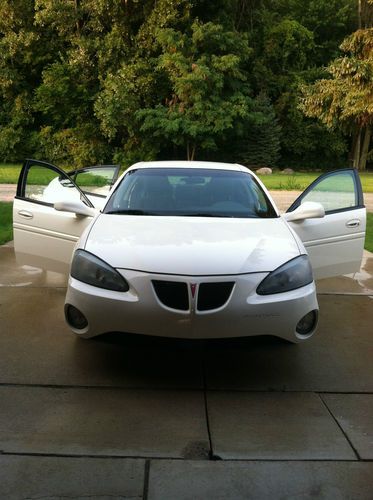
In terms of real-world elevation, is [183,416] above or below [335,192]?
below

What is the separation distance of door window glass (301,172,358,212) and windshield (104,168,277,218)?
0.66 m

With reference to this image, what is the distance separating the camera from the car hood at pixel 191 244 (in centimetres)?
346

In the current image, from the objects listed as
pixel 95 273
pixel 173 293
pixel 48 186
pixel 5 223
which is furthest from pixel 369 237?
pixel 95 273

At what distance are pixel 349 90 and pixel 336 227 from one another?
21.5 metres

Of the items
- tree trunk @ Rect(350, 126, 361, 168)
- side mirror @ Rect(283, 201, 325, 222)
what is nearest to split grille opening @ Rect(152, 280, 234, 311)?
side mirror @ Rect(283, 201, 325, 222)

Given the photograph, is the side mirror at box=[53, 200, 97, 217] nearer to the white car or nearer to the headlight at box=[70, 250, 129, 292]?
the white car

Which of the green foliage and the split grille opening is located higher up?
the split grille opening

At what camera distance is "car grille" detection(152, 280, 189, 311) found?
11.0ft

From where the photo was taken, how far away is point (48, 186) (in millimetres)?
5754

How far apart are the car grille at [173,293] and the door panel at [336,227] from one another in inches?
73.3

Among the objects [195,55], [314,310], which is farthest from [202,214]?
[195,55]

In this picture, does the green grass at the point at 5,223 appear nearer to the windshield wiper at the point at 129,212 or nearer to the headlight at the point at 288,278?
the windshield wiper at the point at 129,212

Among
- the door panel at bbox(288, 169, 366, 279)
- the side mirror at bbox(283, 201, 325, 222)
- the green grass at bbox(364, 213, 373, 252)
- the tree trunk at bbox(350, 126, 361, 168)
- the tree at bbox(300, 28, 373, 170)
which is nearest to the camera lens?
the side mirror at bbox(283, 201, 325, 222)

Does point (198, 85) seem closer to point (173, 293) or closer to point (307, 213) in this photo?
point (307, 213)
